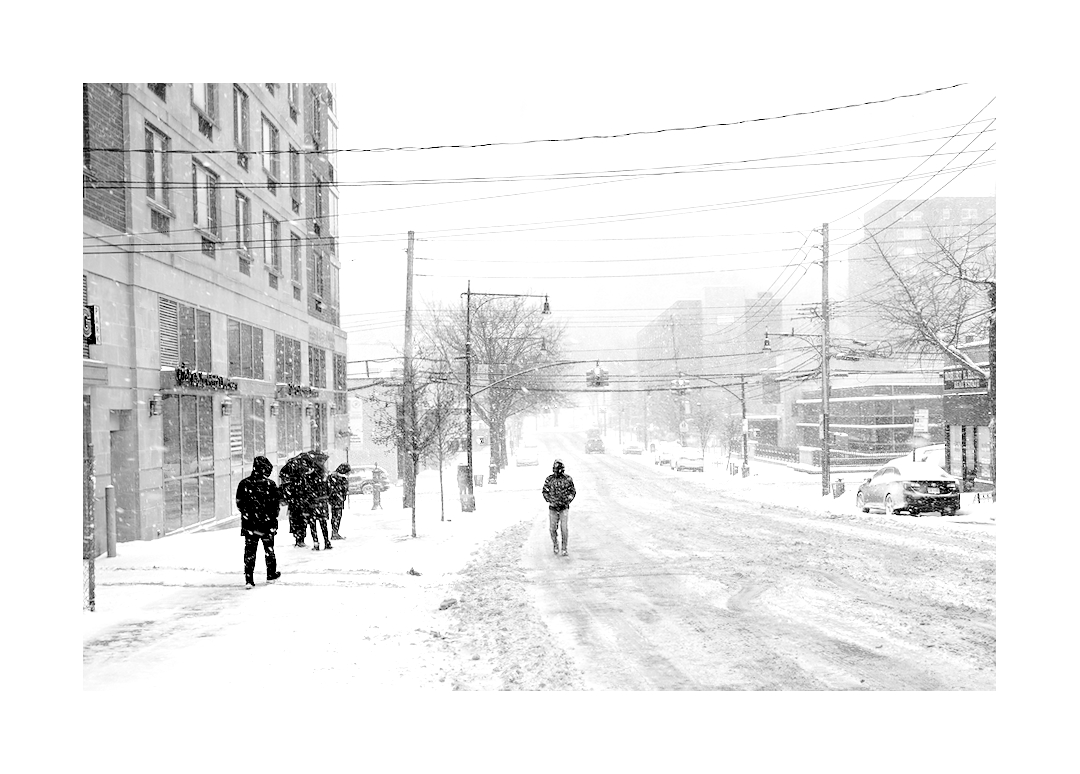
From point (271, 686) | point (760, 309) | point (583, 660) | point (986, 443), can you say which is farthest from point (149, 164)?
point (760, 309)

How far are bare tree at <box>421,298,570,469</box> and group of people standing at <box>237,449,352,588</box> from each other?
18.4m

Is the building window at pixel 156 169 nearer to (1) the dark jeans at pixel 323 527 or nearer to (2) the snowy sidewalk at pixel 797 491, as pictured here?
(1) the dark jeans at pixel 323 527

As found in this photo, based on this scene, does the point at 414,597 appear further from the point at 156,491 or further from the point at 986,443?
the point at 986,443

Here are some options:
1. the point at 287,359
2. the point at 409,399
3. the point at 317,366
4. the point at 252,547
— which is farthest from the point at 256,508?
the point at 317,366

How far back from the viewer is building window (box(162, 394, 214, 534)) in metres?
14.1

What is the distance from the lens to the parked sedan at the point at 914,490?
1928cm

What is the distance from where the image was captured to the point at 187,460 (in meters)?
14.9

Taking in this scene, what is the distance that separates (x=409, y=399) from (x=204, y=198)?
231 inches

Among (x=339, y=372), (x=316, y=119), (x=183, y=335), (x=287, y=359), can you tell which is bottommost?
(x=339, y=372)

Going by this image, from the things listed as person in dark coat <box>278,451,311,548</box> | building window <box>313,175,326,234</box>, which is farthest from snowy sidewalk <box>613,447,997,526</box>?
building window <box>313,175,326,234</box>

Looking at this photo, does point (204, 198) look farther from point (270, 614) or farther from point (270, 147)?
point (270, 614)

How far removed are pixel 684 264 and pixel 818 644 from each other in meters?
41.1

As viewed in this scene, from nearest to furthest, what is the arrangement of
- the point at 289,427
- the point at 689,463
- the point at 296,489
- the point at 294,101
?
the point at 296,489
the point at 289,427
the point at 294,101
the point at 689,463
